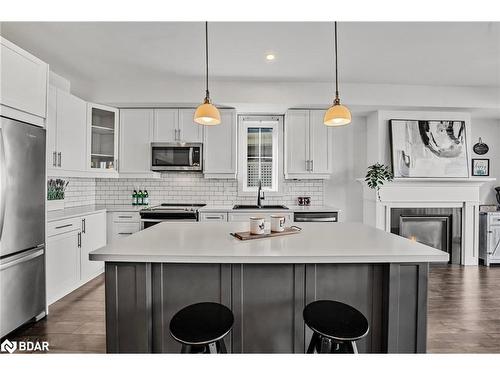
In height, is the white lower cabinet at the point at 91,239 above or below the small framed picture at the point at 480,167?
below

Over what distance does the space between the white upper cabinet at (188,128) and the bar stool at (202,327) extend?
3.06 meters

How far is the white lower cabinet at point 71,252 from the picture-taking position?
9.41 feet

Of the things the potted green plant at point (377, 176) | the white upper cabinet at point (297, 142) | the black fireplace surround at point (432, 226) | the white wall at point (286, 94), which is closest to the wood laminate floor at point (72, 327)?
the white wall at point (286, 94)

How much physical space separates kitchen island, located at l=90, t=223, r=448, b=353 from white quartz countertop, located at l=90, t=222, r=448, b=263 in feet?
0.04

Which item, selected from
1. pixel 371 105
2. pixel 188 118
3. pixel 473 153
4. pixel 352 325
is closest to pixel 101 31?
pixel 188 118

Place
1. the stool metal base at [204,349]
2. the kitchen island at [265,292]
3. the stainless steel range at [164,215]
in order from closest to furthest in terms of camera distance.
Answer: the stool metal base at [204,349] < the kitchen island at [265,292] < the stainless steel range at [164,215]

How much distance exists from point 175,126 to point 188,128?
187mm

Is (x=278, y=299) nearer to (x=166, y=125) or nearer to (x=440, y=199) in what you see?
(x=166, y=125)

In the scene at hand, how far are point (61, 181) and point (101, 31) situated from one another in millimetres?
2066

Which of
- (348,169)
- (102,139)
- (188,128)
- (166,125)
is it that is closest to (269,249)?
(188,128)

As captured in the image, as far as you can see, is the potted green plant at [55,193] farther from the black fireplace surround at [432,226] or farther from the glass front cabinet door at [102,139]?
the black fireplace surround at [432,226]

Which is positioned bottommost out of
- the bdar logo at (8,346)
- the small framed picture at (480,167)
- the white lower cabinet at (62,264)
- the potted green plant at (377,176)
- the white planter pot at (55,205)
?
the bdar logo at (8,346)

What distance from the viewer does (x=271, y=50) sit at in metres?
3.02

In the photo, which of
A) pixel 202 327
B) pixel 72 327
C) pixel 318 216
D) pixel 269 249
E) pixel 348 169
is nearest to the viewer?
pixel 202 327
